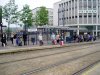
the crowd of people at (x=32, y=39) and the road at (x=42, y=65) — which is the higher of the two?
the crowd of people at (x=32, y=39)

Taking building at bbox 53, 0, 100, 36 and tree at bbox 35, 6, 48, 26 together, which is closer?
tree at bbox 35, 6, 48, 26

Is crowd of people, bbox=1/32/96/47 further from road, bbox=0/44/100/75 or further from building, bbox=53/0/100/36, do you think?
building, bbox=53/0/100/36

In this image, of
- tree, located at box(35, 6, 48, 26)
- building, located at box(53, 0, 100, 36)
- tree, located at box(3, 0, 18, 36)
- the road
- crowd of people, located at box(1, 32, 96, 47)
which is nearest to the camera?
the road

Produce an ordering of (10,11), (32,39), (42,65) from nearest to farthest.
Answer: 1. (42,65)
2. (32,39)
3. (10,11)

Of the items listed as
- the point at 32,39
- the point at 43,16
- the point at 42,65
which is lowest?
the point at 42,65

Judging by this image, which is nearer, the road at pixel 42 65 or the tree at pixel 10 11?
the road at pixel 42 65

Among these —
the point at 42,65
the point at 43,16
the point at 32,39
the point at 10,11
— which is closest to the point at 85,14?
the point at 43,16

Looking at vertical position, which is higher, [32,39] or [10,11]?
[10,11]

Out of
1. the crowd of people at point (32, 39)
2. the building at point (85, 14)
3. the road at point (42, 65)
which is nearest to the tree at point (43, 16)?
the building at point (85, 14)

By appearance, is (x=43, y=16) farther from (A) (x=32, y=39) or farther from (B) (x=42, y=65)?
(B) (x=42, y=65)

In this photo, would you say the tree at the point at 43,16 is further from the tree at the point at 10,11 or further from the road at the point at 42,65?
the road at the point at 42,65

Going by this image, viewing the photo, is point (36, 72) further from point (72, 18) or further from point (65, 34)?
point (72, 18)

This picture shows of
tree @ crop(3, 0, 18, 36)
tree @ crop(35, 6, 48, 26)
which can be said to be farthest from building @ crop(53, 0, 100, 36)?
tree @ crop(3, 0, 18, 36)

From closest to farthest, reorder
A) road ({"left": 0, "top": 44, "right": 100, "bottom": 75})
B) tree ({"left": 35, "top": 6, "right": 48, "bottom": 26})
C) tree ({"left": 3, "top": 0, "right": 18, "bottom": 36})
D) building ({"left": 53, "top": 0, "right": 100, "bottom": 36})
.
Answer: road ({"left": 0, "top": 44, "right": 100, "bottom": 75})
tree ({"left": 3, "top": 0, "right": 18, "bottom": 36})
tree ({"left": 35, "top": 6, "right": 48, "bottom": 26})
building ({"left": 53, "top": 0, "right": 100, "bottom": 36})
